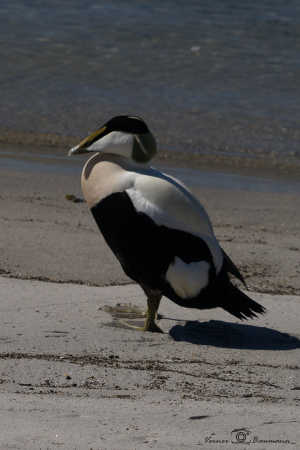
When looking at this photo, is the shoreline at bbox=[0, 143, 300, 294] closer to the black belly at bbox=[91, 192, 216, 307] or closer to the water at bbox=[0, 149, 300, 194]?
the water at bbox=[0, 149, 300, 194]

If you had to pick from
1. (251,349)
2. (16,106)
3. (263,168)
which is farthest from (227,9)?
(251,349)

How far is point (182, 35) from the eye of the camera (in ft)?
50.3

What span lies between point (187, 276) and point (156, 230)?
25cm

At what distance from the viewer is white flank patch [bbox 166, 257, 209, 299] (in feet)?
13.3

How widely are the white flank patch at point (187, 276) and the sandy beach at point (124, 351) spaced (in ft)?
0.77

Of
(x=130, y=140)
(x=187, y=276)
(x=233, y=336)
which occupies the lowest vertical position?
(x=233, y=336)

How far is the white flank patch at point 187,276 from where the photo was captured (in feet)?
13.3

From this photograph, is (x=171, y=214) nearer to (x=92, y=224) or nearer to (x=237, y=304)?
(x=237, y=304)

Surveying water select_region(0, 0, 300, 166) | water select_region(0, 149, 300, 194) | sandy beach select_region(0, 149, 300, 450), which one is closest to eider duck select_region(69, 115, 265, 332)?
sandy beach select_region(0, 149, 300, 450)

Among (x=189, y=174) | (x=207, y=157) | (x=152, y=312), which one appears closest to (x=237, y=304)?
(x=152, y=312)

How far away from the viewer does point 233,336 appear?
13.8ft

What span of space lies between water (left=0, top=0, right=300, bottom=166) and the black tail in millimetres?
5517

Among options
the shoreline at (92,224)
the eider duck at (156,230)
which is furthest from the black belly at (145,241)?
the shoreline at (92,224)

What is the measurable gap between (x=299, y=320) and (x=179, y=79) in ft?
28.8
